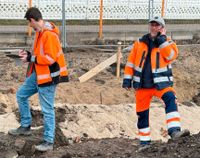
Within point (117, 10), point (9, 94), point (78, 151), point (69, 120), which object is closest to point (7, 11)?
point (117, 10)

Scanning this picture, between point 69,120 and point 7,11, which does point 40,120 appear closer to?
point 69,120

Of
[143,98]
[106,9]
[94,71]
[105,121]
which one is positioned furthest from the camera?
[106,9]

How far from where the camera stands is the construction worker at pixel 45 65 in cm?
762

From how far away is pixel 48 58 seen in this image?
7605 mm

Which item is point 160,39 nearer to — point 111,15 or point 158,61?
point 158,61

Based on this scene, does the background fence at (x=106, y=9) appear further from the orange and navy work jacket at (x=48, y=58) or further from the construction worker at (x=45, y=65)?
the orange and navy work jacket at (x=48, y=58)

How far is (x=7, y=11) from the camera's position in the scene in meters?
16.1

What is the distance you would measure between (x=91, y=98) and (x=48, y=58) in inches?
195

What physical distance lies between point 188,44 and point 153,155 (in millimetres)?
11451

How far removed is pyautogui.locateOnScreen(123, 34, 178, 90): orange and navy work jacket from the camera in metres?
7.70

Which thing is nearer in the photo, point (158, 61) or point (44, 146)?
point (158, 61)

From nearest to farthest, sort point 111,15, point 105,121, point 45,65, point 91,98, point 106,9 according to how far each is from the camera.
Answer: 1. point 45,65
2. point 105,121
3. point 91,98
4. point 106,9
5. point 111,15

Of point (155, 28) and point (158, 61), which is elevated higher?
point (155, 28)

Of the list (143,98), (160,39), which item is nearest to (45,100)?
(143,98)
